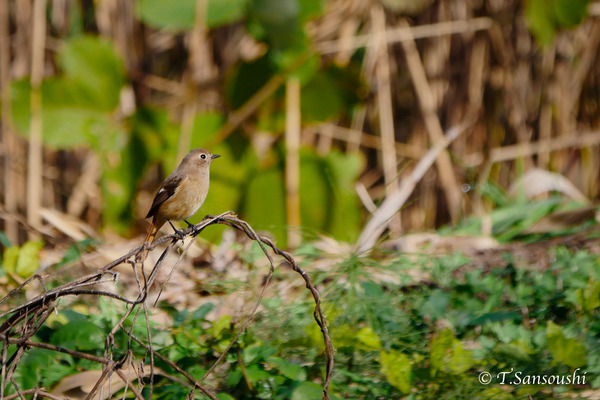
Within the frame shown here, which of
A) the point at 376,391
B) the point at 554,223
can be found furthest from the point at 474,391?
the point at 554,223

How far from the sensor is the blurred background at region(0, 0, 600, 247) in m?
3.87

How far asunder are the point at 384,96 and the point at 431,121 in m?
0.38

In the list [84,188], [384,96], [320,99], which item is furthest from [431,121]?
[84,188]

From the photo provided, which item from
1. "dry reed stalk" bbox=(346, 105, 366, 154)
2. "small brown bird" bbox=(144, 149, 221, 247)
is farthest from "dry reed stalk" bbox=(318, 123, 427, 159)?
"small brown bird" bbox=(144, 149, 221, 247)

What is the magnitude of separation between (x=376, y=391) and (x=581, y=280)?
878 mm

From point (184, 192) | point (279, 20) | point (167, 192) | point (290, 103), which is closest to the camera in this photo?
point (184, 192)

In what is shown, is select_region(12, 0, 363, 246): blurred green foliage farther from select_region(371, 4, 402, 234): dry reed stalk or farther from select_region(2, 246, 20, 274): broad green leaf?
select_region(2, 246, 20, 274): broad green leaf

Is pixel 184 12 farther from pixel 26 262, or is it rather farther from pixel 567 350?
pixel 567 350

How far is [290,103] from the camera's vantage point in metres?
3.84

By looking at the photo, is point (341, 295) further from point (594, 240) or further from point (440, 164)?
point (440, 164)

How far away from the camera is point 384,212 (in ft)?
11.1

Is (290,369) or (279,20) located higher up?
(279,20)

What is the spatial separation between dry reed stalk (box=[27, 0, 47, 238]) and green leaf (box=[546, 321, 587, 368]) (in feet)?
8.68

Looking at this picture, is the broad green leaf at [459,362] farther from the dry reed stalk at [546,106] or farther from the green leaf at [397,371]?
the dry reed stalk at [546,106]
